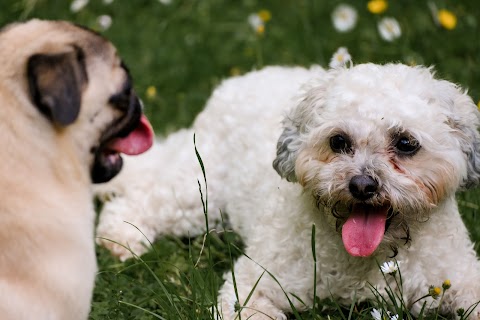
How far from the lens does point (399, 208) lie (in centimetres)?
348

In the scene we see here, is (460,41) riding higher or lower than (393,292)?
lower

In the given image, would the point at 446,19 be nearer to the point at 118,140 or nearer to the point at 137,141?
the point at 137,141

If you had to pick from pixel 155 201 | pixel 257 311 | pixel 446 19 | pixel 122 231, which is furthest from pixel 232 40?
pixel 257 311

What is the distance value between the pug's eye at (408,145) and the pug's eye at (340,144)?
0.21 meters

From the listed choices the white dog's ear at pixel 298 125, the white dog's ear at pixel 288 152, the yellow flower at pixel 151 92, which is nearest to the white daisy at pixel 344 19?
the yellow flower at pixel 151 92

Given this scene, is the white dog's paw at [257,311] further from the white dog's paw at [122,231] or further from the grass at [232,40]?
the grass at [232,40]

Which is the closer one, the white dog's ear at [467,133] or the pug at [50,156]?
the pug at [50,156]

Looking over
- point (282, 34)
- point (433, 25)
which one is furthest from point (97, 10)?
point (433, 25)

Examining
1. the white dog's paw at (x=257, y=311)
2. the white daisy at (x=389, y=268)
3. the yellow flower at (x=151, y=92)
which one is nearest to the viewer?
the white daisy at (x=389, y=268)

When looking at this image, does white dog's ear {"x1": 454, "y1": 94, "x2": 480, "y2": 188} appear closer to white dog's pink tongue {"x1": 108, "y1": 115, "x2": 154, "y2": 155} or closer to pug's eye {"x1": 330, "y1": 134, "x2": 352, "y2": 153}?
pug's eye {"x1": 330, "y1": 134, "x2": 352, "y2": 153}

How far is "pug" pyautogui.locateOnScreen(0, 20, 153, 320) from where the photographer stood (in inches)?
112

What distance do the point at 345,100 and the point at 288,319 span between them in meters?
1.12

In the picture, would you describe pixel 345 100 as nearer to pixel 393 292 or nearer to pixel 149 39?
pixel 393 292

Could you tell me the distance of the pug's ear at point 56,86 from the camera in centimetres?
280
